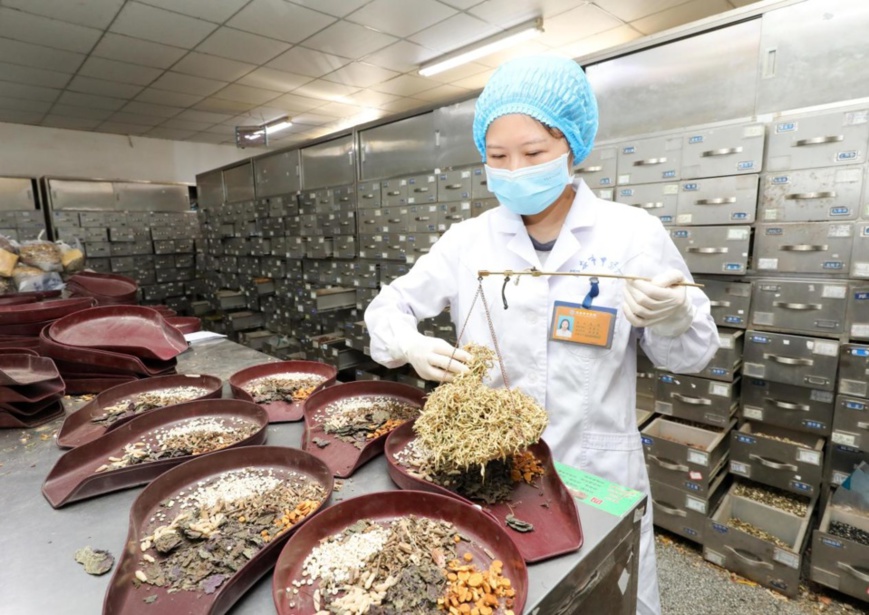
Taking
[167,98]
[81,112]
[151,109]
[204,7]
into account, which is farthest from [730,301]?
[81,112]

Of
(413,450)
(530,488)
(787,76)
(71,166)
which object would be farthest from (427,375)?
(71,166)

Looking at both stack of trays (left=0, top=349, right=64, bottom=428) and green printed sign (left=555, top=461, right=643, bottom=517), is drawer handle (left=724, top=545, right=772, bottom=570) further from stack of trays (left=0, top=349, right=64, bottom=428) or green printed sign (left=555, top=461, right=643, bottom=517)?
stack of trays (left=0, top=349, right=64, bottom=428)

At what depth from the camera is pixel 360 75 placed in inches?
214

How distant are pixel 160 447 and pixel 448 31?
4.50 metres

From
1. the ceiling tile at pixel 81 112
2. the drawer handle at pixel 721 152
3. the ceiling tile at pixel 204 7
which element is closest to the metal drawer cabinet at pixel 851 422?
the drawer handle at pixel 721 152

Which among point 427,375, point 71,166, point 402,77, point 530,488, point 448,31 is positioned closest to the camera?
point 530,488

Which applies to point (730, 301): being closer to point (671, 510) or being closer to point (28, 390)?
point (671, 510)

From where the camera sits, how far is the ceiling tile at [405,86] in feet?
18.5

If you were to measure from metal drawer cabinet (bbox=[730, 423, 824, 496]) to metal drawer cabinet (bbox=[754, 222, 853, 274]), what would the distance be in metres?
0.96

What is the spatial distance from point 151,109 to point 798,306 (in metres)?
8.14

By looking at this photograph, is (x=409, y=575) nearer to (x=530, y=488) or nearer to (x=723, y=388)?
(x=530, y=488)

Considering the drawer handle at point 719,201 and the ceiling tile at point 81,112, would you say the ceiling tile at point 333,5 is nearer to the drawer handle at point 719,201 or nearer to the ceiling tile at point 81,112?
the drawer handle at point 719,201

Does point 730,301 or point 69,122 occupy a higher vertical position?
point 69,122

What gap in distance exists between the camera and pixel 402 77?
556 cm
